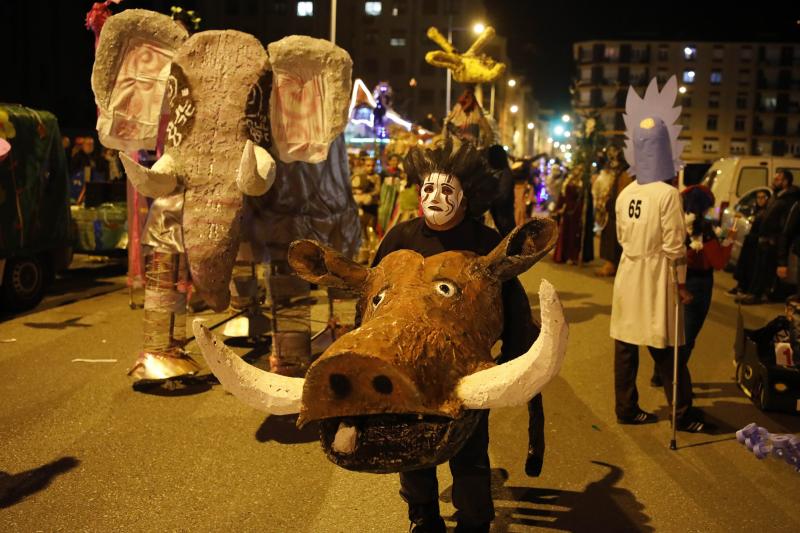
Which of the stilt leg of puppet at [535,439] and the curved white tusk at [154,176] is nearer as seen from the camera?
the stilt leg of puppet at [535,439]

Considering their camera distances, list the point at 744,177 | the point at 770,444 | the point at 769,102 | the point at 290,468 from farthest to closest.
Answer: the point at 769,102
the point at 744,177
the point at 290,468
the point at 770,444

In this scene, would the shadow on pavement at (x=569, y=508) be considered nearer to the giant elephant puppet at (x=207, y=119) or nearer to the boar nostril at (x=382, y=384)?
the boar nostril at (x=382, y=384)

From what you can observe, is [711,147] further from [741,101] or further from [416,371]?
[416,371]

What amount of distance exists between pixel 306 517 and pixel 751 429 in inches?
91.7

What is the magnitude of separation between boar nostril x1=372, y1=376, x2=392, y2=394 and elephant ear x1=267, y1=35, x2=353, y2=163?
364 centimetres

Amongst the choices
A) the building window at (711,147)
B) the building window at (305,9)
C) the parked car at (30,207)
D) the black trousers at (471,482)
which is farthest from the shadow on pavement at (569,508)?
the building window at (711,147)

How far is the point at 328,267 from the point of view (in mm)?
3178

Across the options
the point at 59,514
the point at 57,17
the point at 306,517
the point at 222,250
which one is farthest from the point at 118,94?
the point at 57,17

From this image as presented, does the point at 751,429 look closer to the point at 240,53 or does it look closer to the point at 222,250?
the point at 222,250

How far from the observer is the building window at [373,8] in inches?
2479

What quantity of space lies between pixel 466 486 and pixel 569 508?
119cm

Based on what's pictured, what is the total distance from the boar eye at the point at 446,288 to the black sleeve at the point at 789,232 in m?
8.30

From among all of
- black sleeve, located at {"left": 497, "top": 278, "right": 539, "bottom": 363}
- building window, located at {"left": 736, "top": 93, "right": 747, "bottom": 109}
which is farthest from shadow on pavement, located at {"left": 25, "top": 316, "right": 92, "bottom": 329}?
building window, located at {"left": 736, "top": 93, "right": 747, "bottom": 109}

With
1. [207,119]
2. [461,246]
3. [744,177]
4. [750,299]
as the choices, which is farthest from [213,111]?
[744,177]
